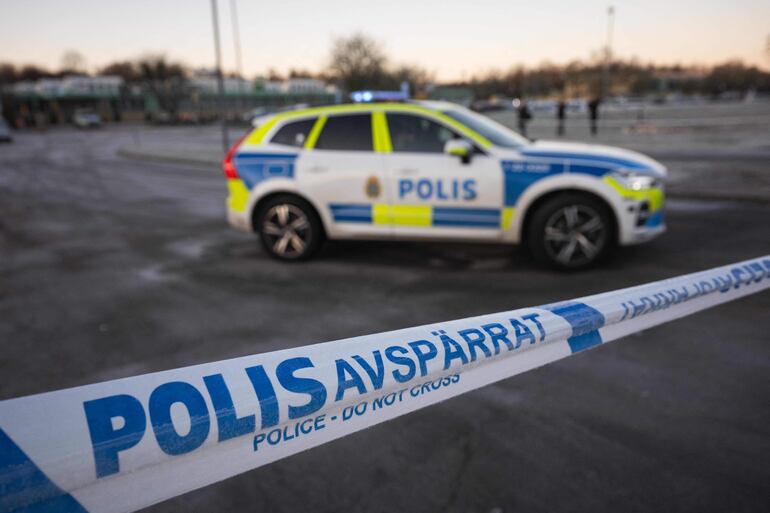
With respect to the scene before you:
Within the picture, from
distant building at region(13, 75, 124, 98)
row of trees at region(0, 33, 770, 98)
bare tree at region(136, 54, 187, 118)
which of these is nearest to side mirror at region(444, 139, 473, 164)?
row of trees at region(0, 33, 770, 98)

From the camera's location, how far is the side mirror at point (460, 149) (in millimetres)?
5516

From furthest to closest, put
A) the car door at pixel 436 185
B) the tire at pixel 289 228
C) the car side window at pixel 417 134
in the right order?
the tire at pixel 289 228 < the car side window at pixel 417 134 < the car door at pixel 436 185

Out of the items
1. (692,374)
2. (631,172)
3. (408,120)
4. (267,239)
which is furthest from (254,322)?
(631,172)

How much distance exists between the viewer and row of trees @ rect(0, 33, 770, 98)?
50875 millimetres

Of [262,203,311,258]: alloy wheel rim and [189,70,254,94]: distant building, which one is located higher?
[189,70,254,94]: distant building

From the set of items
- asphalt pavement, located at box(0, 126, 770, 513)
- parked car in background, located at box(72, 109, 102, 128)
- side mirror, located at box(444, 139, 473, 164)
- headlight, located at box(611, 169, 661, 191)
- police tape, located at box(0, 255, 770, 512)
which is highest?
parked car in background, located at box(72, 109, 102, 128)

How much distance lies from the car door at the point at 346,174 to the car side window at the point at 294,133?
→ 85mm

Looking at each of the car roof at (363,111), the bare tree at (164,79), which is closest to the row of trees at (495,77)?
the bare tree at (164,79)

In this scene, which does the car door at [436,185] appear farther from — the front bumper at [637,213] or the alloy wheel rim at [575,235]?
the front bumper at [637,213]

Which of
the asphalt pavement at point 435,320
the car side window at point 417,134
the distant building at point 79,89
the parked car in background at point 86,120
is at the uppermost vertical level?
the distant building at point 79,89

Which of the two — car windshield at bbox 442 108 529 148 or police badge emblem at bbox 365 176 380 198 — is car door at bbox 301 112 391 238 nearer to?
police badge emblem at bbox 365 176 380 198

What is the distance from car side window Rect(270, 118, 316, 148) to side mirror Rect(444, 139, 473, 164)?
66.1 inches

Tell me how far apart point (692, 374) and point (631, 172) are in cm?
261

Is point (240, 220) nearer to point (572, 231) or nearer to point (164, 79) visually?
point (572, 231)
